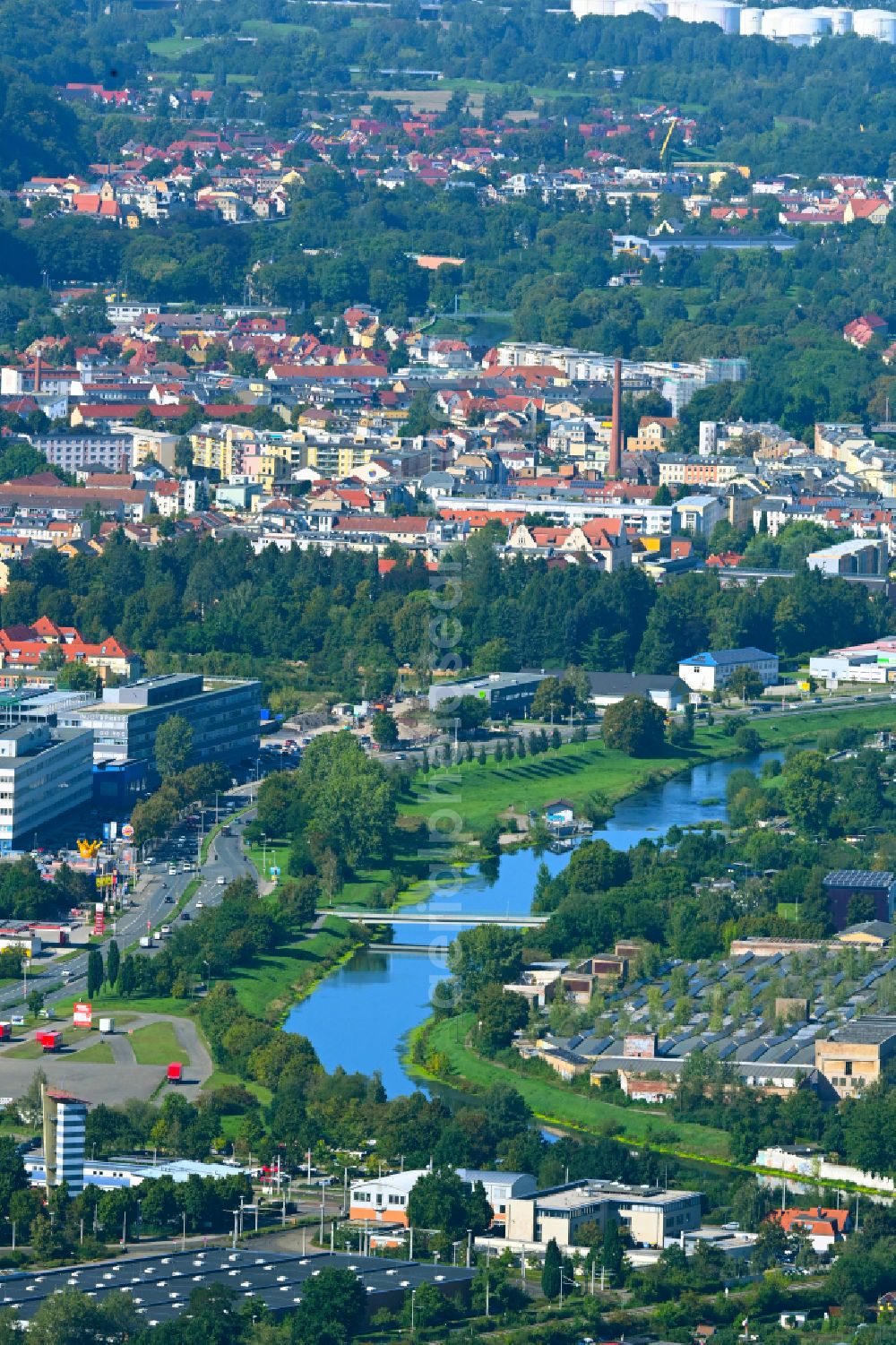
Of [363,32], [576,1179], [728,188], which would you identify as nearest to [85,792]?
[576,1179]

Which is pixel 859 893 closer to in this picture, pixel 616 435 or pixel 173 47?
pixel 616 435

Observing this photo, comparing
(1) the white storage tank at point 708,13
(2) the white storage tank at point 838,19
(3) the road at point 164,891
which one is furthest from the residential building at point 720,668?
(1) the white storage tank at point 708,13

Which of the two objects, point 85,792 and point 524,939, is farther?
point 85,792

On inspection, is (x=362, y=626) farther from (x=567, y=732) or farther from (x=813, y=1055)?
(x=813, y=1055)

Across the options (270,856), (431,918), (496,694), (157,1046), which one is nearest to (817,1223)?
(157,1046)

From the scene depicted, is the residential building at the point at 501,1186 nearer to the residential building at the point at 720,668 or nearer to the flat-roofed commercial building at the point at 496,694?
the flat-roofed commercial building at the point at 496,694

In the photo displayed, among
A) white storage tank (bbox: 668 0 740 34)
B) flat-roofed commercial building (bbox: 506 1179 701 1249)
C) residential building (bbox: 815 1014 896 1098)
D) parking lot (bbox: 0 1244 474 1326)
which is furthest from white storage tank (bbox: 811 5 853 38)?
parking lot (bbox: 0 1244 474 1326)

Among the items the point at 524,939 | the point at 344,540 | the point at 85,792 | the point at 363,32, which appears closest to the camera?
the point at 524,939
